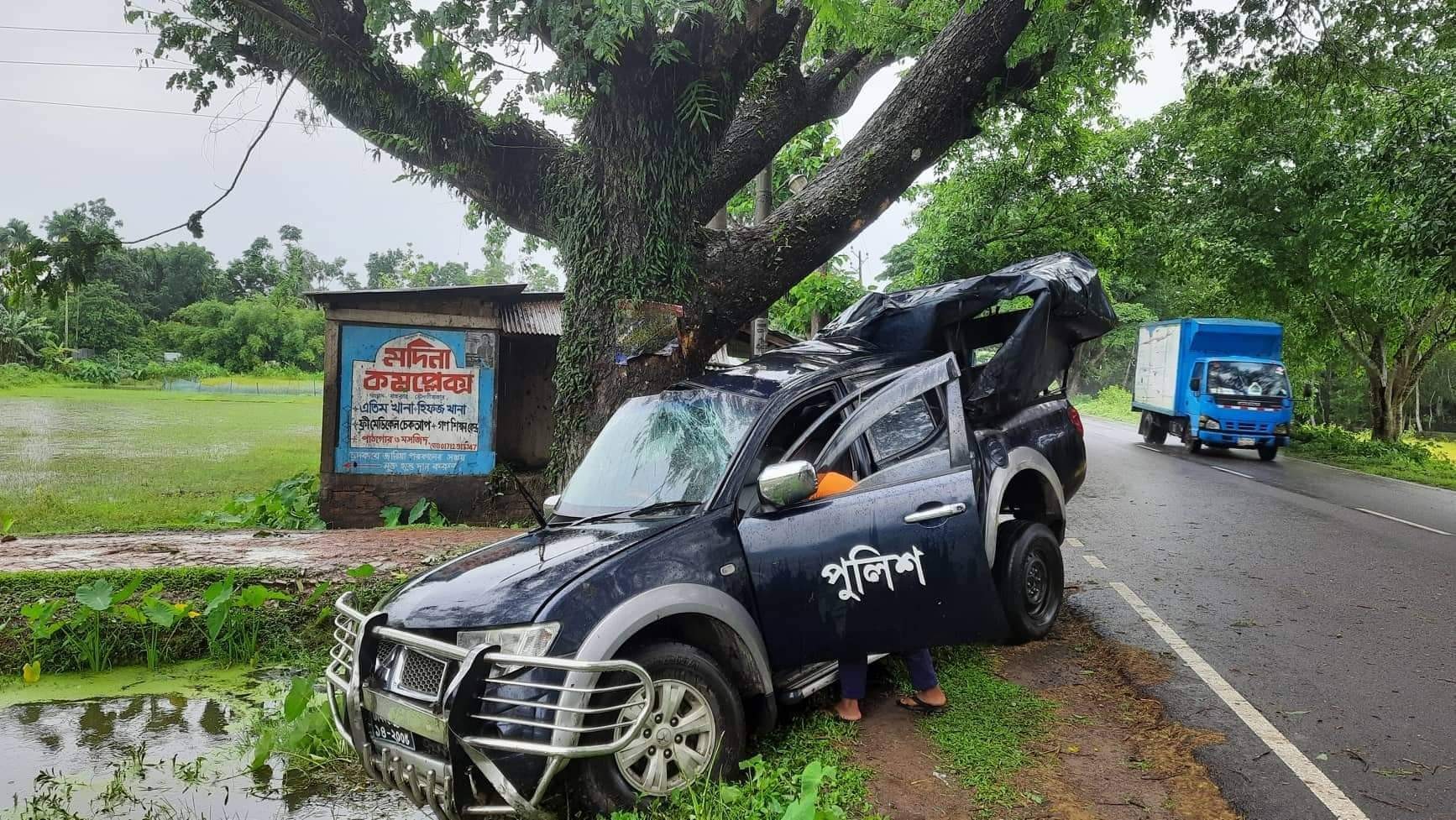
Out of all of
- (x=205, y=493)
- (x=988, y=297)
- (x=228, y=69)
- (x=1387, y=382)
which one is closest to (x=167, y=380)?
(x=205, y=493)

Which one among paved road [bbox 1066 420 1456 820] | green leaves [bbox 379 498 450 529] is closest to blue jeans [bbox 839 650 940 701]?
paved road [bbox 1066 420 1456 820]

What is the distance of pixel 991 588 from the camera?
3.96 metres

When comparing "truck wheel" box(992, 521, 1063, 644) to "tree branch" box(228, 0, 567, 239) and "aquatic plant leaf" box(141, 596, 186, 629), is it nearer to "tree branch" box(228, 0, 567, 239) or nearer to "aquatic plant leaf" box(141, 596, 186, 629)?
"tree branch" box(228, 0, 567, 239)

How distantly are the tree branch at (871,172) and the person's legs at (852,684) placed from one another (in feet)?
12.1

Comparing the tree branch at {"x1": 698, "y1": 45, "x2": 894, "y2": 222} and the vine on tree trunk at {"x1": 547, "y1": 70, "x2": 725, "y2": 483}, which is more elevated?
the tree branch at {"x1": 698, "y1": 45, "x2": 894, "y2": 222}

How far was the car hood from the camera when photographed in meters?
3.15

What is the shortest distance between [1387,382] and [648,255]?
24442 mm

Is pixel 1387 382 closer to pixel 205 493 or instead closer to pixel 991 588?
pixel 991 588

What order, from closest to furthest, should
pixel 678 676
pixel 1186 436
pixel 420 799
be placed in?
pixel 420 799 → pixel 678 676 → pixel 1186 436

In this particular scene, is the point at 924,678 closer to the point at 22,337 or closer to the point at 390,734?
the point at 390,734

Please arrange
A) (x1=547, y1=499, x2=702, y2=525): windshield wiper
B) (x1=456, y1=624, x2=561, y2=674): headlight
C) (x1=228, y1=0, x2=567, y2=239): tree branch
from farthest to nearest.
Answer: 1. (x1=228, y1=0, x2=567, y2=239): tree branch
2. (x1=547, y1=499, x2=702, y2=525): windshield wiper
3. (x1=456, y1=624, x2=561, y2=674): headlight

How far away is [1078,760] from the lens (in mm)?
3773

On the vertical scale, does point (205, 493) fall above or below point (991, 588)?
below

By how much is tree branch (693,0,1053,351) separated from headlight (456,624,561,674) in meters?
4.35
